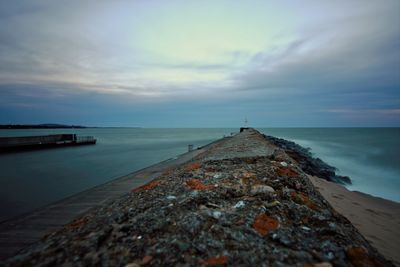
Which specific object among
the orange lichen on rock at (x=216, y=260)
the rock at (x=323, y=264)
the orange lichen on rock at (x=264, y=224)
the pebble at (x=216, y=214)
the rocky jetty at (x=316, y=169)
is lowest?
the rocky jetty at (x=316, y=169)

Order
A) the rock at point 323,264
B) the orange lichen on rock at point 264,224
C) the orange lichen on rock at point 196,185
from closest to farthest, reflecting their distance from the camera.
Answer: the rock at point 323,264, the orange lichen on rock at point 264,224, the orange lichen on rock at point 196,185

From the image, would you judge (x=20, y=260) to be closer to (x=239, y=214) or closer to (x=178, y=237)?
(x=178, y=237)

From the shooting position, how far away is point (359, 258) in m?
2.27

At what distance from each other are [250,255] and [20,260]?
99.7 inches

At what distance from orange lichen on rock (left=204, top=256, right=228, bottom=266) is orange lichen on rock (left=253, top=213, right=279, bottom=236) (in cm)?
67

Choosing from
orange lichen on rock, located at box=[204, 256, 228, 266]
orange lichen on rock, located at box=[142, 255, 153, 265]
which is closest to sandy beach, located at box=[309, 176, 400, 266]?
orange lichen on rock, located at box=[204, 256, 228, 266]

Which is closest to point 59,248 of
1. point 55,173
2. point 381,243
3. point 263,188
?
point 263,188

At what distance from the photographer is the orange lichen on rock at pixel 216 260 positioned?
2.15 meters

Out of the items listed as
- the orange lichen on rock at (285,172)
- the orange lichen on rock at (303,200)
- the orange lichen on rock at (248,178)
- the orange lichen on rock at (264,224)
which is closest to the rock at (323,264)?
the orange lichen on rock at (264,224)

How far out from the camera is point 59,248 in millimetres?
2564

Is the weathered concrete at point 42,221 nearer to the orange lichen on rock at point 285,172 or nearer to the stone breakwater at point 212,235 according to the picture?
the stone breakwater at point 212,235

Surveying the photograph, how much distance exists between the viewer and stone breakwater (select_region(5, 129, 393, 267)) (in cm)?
224

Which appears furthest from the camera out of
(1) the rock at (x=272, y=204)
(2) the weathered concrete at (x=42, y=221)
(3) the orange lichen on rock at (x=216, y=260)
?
(2) the weathered concrete at (x=42, y=221)

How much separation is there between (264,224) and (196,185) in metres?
1.91
